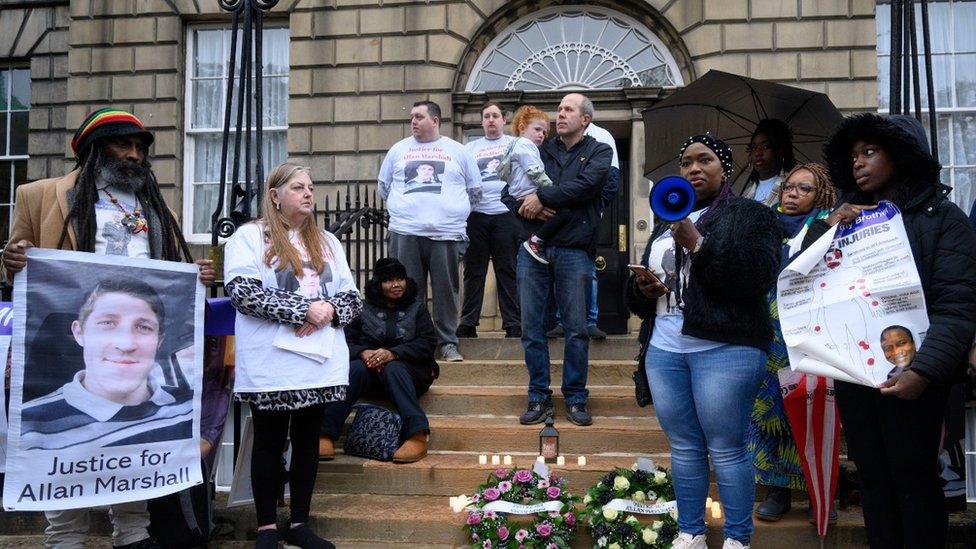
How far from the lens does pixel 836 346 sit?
356 centimetres

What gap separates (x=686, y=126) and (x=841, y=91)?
5258mm

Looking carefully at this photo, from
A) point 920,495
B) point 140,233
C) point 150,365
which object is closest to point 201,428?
point 150,365

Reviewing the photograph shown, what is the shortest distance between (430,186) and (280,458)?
10.6 ft

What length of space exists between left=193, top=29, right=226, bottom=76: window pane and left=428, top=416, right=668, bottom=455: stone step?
25.5 feet

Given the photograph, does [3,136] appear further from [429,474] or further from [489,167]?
[429,474]

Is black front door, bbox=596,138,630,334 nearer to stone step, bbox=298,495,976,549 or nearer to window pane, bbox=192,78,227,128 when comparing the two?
window pane, bbox=192,78,227,128

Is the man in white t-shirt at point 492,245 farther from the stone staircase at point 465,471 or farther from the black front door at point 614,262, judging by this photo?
Result: the black front door at point 614,262

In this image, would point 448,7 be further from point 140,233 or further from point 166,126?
point 140,233

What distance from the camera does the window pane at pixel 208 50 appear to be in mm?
11945

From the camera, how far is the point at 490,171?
8000mm

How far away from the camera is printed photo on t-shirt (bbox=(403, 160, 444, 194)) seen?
7227 millimetres

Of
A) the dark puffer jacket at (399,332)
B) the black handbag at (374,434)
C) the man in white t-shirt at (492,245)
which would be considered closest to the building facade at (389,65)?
the man in white t-shirt at (492,245)

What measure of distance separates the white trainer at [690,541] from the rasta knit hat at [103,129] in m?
3.24

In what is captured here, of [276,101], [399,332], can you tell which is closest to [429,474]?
[399,332]
